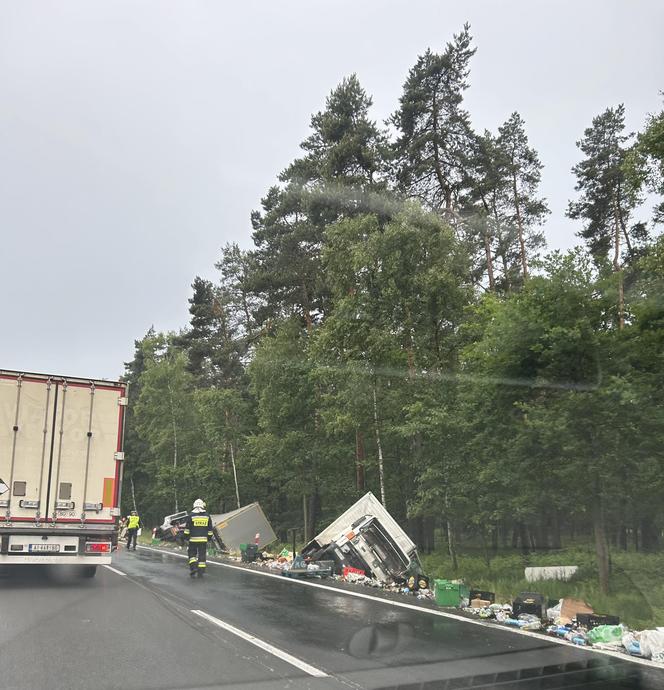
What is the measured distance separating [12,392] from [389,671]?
8.72 meters

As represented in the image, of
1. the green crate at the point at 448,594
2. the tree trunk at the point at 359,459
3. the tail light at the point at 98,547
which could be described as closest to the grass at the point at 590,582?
the green crate at the point at 448,594

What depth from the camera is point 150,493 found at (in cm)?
5378

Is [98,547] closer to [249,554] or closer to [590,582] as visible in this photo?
[249,554]

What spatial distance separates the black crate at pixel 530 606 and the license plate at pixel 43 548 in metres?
7.96

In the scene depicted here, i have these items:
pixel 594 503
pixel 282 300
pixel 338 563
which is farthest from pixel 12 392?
pixel 282 300

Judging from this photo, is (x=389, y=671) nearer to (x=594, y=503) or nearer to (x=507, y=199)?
(x=594, y=503)

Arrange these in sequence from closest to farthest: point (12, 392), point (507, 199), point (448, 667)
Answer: point (448, 667), point (12, 392), point (507, 199)

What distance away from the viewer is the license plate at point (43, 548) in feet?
38.7

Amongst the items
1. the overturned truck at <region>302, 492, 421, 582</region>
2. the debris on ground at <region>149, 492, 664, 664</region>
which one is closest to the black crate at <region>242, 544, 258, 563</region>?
the debris on ground at <region>149, 492, 664, 664</region>

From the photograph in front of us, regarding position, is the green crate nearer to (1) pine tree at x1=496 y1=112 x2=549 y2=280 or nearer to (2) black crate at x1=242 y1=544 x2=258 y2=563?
(2) black crate at x1=242 y1=544 x2=258 y2=563

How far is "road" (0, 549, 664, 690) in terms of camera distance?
599cm

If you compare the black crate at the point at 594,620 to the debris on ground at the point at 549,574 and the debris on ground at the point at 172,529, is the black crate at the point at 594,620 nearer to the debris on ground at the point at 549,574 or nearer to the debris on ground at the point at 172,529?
the debris on ground at the point at 549,574

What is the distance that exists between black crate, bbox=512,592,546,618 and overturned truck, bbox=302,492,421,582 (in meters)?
4.41

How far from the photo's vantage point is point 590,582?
1320 cm
